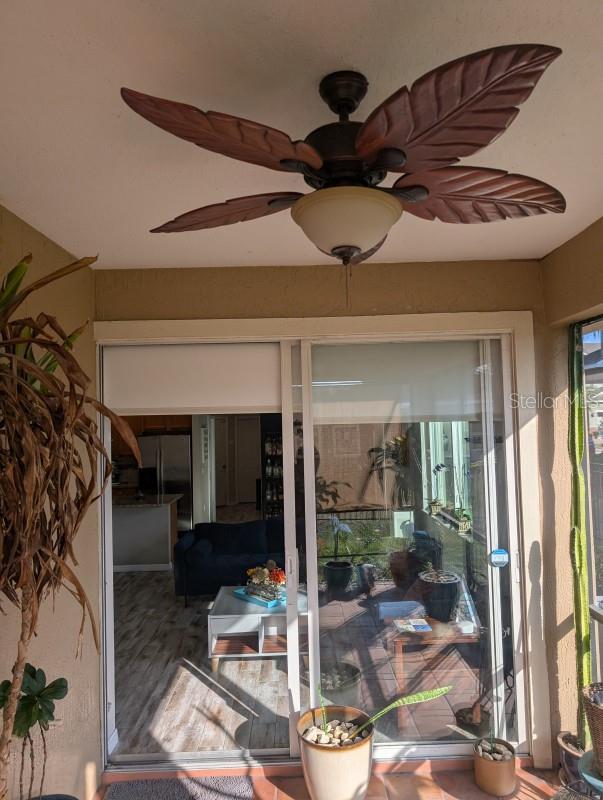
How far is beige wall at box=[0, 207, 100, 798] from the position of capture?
2.12 m

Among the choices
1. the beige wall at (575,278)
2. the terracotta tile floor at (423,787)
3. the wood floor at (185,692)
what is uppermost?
the beige wall at (575,278)

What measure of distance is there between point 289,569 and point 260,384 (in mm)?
1007

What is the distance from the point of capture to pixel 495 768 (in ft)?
8.80

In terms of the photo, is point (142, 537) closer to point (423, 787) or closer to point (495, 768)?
point (423, 787)

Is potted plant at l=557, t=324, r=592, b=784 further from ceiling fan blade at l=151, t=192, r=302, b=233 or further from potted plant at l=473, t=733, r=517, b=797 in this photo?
ceiling fan blade at l=151, t=192, r=302, b=233

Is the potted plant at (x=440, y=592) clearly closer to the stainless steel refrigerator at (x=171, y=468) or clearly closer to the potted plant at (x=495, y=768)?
the potted plant at (x=495, y=768)

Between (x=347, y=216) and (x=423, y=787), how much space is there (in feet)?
9.46

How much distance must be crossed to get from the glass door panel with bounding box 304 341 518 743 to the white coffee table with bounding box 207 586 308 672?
119cm

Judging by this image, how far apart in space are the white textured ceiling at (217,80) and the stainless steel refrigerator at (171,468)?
5721 millimetres

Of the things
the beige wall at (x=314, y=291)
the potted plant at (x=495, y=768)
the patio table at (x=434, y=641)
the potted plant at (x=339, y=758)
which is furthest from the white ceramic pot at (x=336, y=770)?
the beige wall at (x=314, y=291)

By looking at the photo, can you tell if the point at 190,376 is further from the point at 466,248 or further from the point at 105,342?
the point at 466,248

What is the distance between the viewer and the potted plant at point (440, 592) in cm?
301

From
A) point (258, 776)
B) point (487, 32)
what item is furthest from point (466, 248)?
point (258, 776)

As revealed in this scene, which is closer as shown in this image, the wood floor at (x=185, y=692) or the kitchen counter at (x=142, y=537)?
the wood floor at (x=185, y=692)
